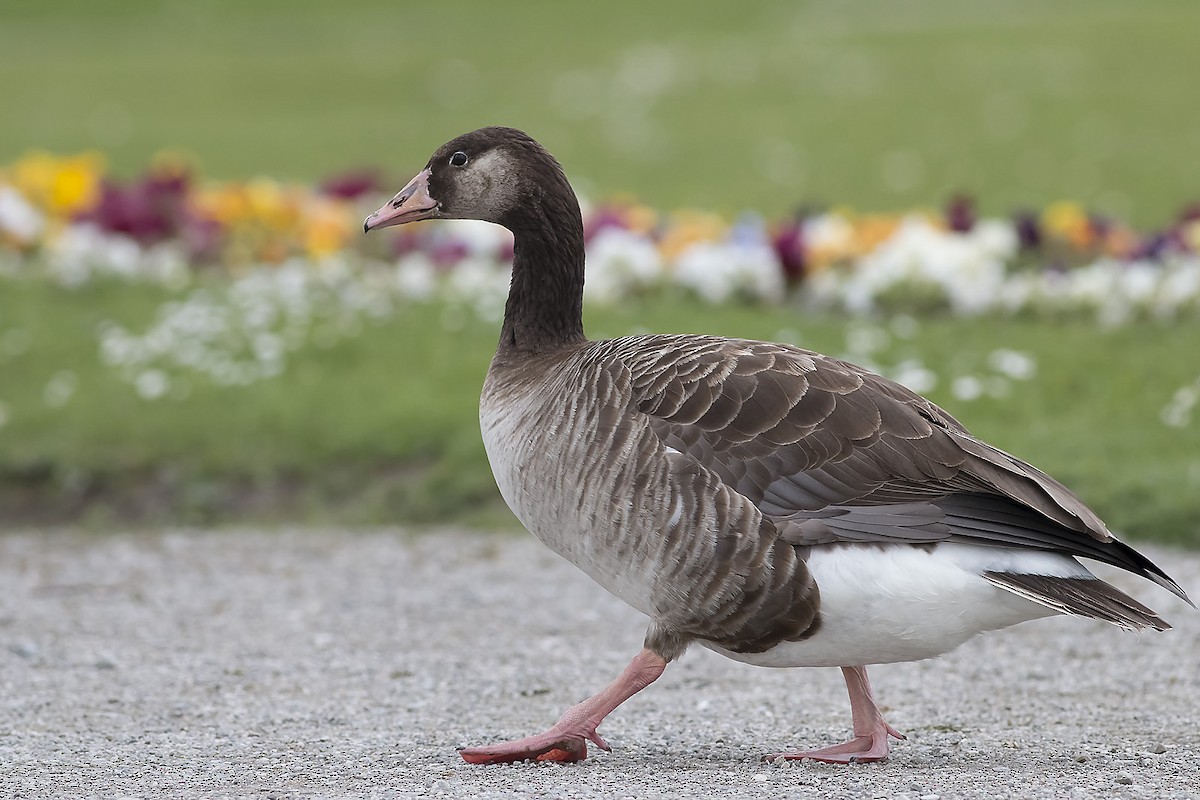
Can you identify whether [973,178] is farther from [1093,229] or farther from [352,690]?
[352,690]

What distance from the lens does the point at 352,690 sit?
6.52m

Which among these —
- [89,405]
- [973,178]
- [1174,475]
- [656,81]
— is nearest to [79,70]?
[656,81]

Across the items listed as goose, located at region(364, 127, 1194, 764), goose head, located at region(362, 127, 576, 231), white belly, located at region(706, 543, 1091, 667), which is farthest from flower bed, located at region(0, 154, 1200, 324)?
white belly, located at region(706, 543, 1091, 667)

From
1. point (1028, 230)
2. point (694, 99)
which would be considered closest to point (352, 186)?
point (1028, 230)

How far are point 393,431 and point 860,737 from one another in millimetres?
5096

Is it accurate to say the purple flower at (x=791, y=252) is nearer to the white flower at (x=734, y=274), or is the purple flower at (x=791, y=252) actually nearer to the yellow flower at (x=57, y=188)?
the white flower at (x=734, y=274)

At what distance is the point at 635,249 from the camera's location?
40.7 feet

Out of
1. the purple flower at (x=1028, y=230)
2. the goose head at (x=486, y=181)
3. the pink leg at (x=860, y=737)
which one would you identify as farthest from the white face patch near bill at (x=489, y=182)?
the purple flower at (x=1028, y=230)

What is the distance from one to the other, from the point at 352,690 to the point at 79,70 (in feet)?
88.1

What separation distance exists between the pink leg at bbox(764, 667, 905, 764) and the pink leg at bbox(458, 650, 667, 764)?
56 cm

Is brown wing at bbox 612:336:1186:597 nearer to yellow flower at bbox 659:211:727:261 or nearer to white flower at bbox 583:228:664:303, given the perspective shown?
white flower at bbox 583:228:664:303

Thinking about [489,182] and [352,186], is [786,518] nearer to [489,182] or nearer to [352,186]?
[489,182]

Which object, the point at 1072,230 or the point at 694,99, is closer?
the point at 1072,230

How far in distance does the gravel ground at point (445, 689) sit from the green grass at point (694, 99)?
1047 centimetres
